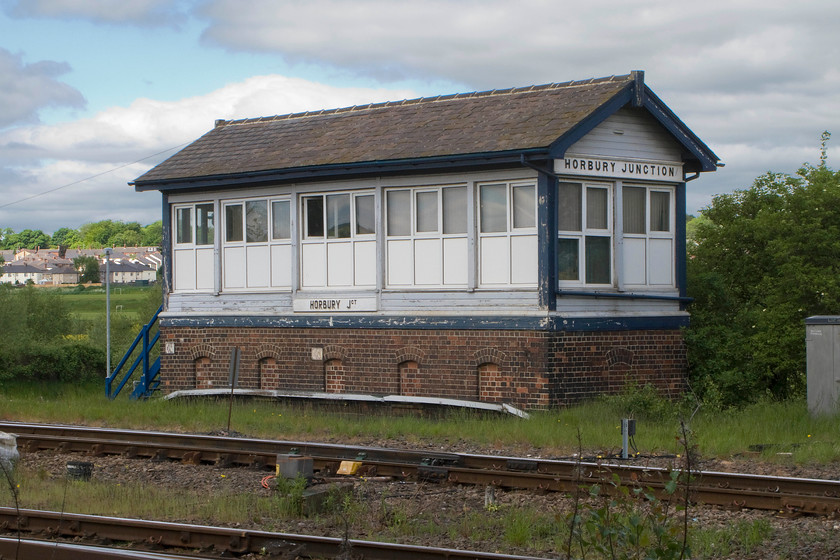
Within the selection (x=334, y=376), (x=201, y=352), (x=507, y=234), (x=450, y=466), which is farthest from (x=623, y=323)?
(x=201, y=352)

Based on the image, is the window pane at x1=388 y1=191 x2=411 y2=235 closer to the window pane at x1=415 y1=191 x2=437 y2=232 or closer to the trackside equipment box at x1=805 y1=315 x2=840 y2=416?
→ the window pane at x1=415 y1=191 x2=437 y2=232

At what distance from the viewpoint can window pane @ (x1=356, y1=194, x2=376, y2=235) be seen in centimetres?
1906

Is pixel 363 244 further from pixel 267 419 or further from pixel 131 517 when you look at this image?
pixel 131 517

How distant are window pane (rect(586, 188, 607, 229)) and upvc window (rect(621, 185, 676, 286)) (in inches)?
17.2

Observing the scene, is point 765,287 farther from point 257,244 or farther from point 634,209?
point 257,244

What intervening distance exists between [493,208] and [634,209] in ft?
8.35

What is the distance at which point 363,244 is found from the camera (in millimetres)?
19172

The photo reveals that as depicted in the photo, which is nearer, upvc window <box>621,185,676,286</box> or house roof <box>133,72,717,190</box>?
house roof <box>133,72,717,190</box>

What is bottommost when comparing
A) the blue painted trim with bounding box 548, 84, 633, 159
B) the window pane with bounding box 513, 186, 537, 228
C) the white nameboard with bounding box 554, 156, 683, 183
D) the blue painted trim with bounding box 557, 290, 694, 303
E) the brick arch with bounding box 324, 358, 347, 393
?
the brick arch with bounding box 324, 358, 347, 393

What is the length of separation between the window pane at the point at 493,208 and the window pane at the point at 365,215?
7.40 ft

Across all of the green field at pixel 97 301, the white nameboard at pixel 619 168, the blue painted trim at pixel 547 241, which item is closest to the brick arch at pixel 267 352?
the blue painted trim at pixel 547 241

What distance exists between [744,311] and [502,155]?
5621 millimetres

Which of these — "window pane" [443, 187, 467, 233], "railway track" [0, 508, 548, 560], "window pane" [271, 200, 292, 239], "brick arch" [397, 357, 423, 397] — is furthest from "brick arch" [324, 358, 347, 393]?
"railway track" [0, 508, 548, 560]

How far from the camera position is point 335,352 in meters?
19.3
